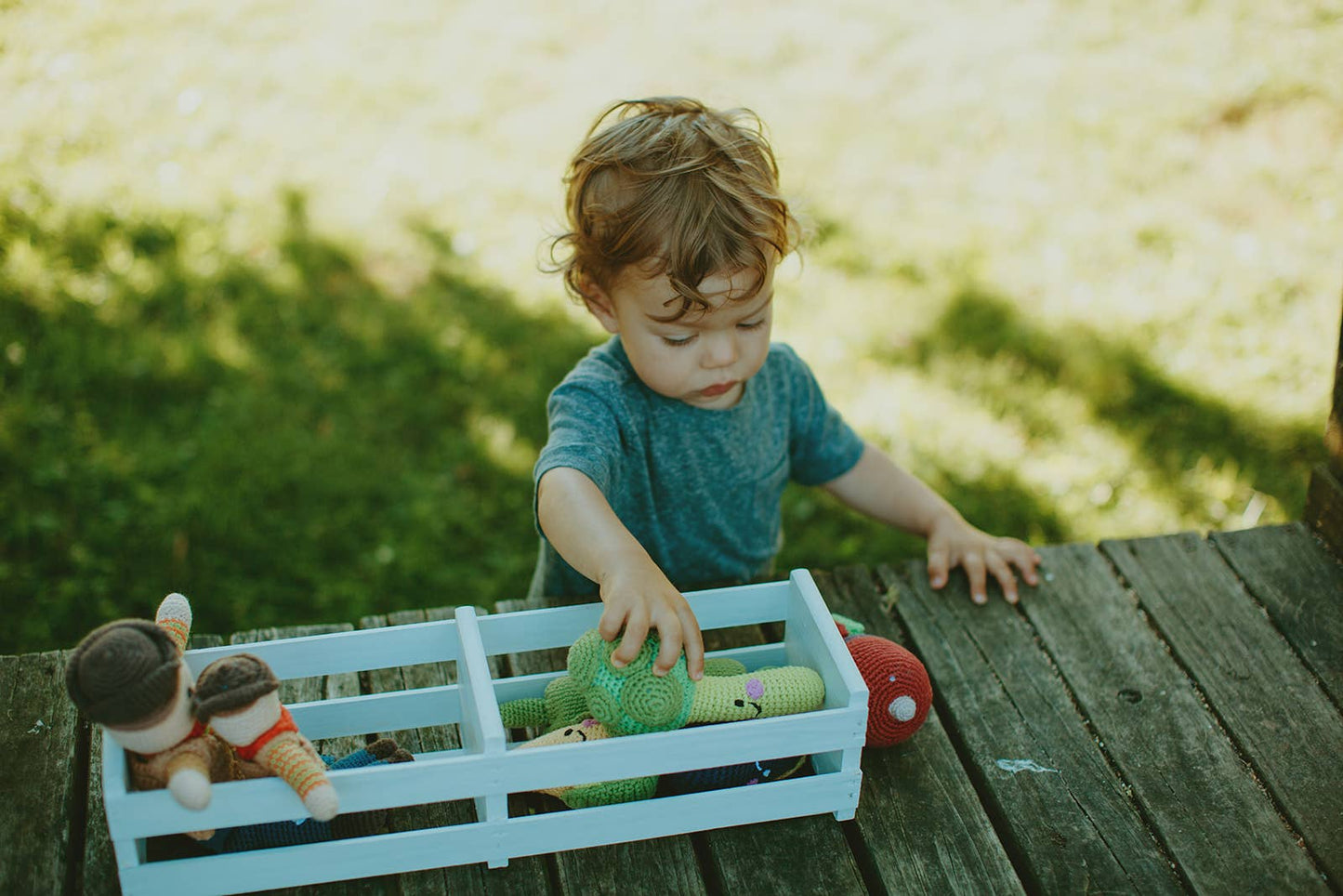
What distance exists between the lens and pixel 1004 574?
2309 millimetres

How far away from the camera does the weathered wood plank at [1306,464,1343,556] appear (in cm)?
241

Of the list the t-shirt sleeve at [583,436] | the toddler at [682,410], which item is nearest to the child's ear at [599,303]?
the toddler at [682,410]

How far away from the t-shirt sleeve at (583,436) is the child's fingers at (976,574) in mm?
745

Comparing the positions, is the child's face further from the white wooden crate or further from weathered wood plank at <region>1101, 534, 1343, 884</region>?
weathered wood plank at <region>1101, 534, 1343, 884</region>

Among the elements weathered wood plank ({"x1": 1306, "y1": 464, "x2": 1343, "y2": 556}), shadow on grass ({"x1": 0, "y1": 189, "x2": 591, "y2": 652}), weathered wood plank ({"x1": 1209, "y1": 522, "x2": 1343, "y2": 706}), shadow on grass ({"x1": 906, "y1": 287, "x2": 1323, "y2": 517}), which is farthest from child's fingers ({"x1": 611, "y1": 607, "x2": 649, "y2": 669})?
shadow on grass ({"x1": 906, "y1": 287, "x2": 1323, "y2": 517})

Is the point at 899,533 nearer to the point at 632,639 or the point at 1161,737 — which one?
the point at 1161,737

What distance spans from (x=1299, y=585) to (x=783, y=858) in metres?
1.31

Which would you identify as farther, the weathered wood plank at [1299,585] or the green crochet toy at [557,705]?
the weathered wood plank at [1299,585]

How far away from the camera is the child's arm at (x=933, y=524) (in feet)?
7.61

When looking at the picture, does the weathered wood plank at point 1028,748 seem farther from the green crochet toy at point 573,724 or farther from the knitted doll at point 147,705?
the knitted doll at point 147,705

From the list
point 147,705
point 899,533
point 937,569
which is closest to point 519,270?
point 899,533

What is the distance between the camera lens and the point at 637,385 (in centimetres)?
228

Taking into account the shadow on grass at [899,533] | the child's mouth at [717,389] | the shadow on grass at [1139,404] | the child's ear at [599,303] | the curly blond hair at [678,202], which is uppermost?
the curly blond hair at [678,202]

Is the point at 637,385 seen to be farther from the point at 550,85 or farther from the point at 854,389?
the point at 550,85
